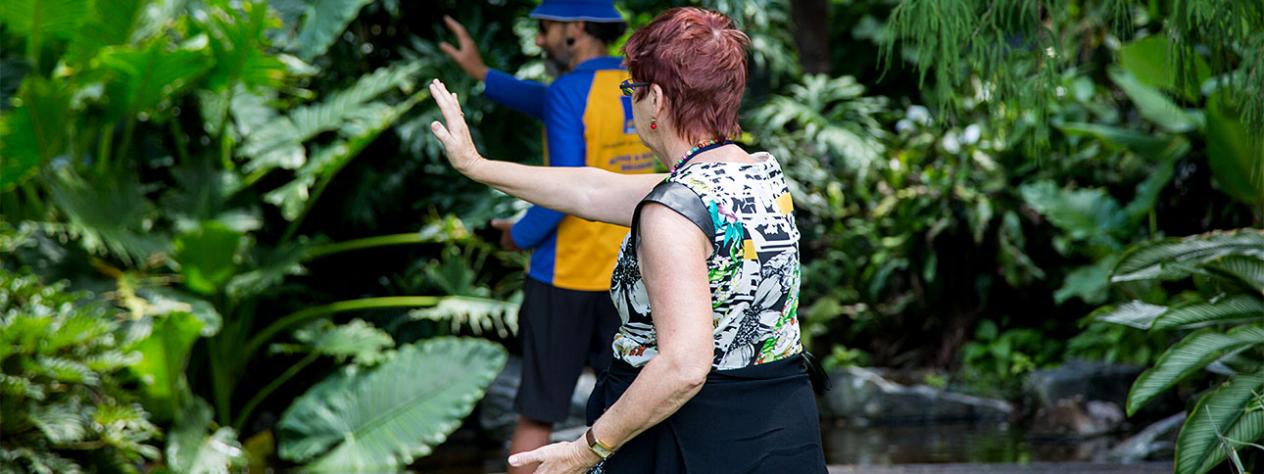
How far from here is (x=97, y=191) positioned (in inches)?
258

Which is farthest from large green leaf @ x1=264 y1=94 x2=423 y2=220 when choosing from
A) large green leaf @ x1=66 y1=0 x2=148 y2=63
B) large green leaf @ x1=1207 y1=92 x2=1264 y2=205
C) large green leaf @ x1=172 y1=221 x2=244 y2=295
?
large green leaf @ x1=1207 y1=92 x2=1264 y2=205

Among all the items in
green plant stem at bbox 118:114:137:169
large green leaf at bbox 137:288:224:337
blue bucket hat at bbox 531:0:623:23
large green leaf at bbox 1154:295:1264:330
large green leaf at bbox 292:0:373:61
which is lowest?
large green leaf at bbox 137:288:224:337

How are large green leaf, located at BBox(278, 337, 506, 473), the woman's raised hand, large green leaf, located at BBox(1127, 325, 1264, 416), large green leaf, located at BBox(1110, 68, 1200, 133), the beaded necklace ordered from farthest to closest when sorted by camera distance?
large green leaf, located at BBox(1110, 68, 1200, 133) < large green leaf, located at BBox(278, 337, 506, 473) < large green leaf, located at BBox(1127, 325, 1264, 416) < the woman's raised hand < the beaded necklace

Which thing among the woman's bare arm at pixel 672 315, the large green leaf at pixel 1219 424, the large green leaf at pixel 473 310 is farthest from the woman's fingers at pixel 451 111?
the large green leaf at pixel 473 310

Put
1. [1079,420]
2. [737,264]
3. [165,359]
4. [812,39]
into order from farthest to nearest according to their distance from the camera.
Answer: [812,39], [1079,420], [165,359], [737,264]

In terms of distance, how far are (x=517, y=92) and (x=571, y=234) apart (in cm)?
63

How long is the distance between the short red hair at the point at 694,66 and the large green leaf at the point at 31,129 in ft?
14.1

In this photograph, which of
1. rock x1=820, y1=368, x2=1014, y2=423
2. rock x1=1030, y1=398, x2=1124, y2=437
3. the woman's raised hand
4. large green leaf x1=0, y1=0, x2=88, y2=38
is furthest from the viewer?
rock x1=820, y1=368, x2=1014, y2=423

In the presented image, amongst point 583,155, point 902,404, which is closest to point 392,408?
point 583,155

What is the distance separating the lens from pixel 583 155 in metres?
4.30

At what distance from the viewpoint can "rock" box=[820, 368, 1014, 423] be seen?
810cm

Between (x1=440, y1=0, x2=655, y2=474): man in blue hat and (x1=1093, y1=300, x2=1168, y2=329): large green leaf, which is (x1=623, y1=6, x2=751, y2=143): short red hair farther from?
(x1=1093, y1=300, x2=1168, y2=329): large green leaf

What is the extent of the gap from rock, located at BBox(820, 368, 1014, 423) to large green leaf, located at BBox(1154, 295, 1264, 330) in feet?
11.0

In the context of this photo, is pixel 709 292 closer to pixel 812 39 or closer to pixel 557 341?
pixel 557 341
